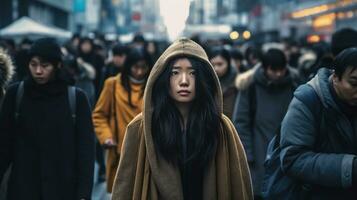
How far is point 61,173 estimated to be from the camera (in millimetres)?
5754

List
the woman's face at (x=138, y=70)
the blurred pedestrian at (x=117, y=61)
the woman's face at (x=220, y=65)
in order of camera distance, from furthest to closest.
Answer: the blurred pedestrian at (x=117, y=61), the woman's face at (x=220, y=65), the woman's face at (x=138, y=70)

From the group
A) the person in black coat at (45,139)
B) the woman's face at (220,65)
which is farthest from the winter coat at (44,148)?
the woman's face at (220,65)

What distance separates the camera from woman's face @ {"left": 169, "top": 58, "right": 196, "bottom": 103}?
4.34 metres

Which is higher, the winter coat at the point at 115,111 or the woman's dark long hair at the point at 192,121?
the woman's dark long hair at the point at 192,121

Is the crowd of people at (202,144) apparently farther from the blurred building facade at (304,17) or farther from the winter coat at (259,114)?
the blurred building facade at (304,17)

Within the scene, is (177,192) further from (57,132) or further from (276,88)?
(276,88)

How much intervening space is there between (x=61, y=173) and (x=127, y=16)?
101m

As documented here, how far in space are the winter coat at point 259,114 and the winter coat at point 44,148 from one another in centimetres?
185

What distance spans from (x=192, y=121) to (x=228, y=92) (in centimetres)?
391

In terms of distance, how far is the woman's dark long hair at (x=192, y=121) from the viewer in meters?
4.30

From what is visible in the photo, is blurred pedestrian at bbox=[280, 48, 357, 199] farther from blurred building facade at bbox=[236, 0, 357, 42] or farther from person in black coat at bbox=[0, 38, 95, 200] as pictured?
blurred building facade at bbox=[236, 0, 357, 42]

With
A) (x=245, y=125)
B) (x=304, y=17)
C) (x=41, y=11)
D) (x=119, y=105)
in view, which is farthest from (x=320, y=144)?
(x=304, y=17)

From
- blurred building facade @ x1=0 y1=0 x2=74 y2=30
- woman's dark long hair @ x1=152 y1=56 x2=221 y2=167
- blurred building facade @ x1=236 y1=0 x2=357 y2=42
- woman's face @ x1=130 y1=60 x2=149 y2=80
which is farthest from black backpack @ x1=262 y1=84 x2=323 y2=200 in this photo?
blurred building facade @ x1=0 y1=0 x2=74 y2=30

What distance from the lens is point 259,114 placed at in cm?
729
